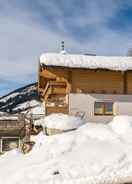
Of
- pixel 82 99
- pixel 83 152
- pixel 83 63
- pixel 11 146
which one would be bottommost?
pixel 11 146

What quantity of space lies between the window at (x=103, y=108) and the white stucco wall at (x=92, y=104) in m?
0.23

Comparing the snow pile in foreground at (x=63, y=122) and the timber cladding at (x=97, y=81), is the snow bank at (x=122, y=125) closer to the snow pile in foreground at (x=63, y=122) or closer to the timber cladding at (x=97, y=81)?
the snow pile in foreground at (x=63, y=122)

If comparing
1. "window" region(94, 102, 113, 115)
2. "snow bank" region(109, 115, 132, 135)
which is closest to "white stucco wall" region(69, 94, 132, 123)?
"window" region(94, 102, 113, 115)

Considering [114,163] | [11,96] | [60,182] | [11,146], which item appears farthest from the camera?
[11,96]

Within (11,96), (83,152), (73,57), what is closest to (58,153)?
(83,152)

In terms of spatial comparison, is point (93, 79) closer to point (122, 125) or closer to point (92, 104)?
point (92, 104)

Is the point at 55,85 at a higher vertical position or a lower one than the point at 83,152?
higher

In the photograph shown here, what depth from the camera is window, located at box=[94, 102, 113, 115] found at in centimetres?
2300

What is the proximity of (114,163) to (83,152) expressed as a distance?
A: 5.02 feet

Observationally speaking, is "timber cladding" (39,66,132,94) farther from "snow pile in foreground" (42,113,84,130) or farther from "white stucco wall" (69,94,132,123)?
"snow pile in foreground" (42,113,84,130)

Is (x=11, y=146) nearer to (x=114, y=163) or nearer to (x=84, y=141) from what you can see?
(x=84, y=141)

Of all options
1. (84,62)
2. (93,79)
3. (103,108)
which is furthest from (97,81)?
(103,108)

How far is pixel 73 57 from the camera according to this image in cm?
2333

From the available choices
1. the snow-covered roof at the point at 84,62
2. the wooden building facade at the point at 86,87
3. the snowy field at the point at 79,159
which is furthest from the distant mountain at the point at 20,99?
the snowy field at the point at 79,159
